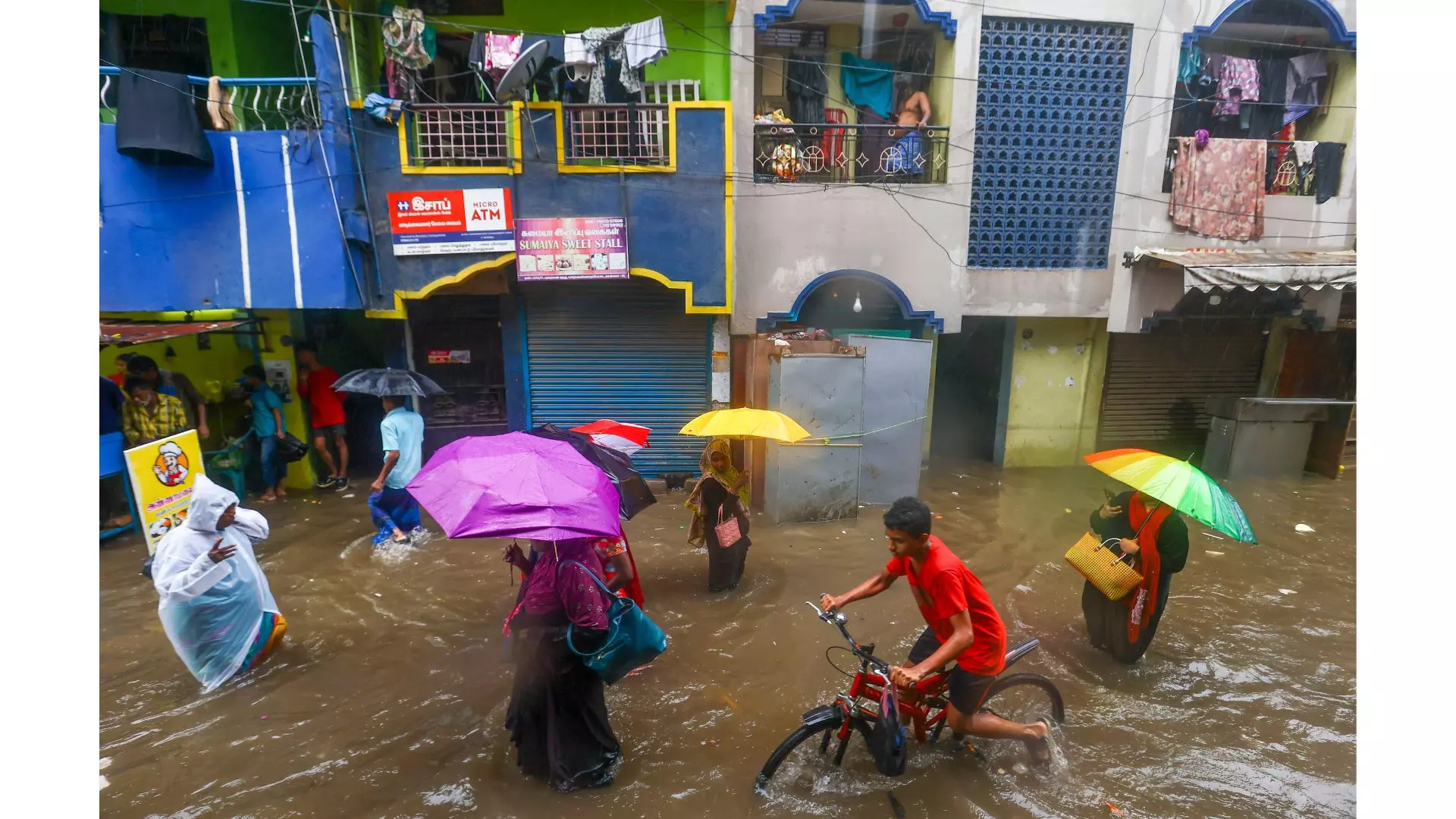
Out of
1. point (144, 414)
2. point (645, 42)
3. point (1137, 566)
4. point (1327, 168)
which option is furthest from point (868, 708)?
point (1327, 168)

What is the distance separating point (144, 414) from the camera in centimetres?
718

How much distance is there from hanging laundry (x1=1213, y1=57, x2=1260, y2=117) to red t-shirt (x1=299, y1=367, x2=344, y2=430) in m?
12.9

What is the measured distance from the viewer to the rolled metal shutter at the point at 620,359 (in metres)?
9.29

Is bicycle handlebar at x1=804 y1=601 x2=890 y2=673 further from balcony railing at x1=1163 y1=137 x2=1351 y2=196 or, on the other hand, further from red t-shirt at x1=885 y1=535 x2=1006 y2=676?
balcony railing at x1=1163 y1=137 x2=1351 y2=196

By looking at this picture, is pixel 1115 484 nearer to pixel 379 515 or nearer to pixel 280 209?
pixel 379 515

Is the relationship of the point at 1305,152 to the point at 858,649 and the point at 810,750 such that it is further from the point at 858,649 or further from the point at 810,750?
the point at 810,750

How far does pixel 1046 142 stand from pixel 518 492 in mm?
9109

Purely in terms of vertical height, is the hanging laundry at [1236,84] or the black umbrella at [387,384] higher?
the hanging laundry at [1236,84]

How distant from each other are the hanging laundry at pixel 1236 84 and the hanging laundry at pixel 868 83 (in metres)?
4.62

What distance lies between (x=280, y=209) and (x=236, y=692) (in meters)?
5.54

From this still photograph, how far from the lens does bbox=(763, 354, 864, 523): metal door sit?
7.72m

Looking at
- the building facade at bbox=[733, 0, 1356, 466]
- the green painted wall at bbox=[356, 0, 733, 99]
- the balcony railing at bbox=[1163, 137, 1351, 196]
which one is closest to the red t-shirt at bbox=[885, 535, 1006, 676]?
the building facade at bbox=[733, 0, 1356, 466]

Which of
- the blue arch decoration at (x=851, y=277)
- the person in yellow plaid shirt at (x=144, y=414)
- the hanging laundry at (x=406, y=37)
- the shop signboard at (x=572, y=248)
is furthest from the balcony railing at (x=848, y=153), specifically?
the person in yellow plaid shirt at (x=144, y=414)

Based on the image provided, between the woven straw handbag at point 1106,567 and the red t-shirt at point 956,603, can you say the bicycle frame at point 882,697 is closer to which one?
the red t-shirt at point 956,603
